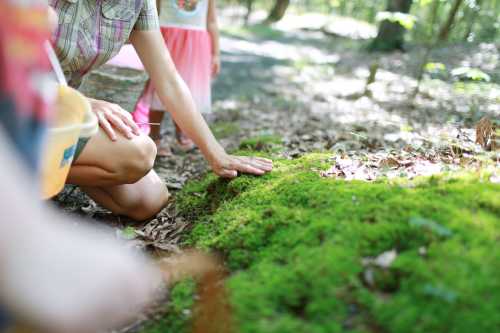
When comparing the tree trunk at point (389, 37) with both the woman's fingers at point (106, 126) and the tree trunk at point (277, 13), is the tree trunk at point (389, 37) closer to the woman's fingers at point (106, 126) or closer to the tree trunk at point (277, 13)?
the woman's fingers at point (106, 126)

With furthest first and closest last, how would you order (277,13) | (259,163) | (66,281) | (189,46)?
(277,13) → (189,46) → (259,163) → (66,281)

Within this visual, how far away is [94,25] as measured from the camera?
8.16ft

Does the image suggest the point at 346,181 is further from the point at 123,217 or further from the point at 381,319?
the point at 123,217

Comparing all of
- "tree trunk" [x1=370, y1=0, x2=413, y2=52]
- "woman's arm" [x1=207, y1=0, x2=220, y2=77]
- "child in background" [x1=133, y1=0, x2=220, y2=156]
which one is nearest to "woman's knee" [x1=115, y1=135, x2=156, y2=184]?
"child in background" [x1=133, y1=0, x2=220, y2=156]

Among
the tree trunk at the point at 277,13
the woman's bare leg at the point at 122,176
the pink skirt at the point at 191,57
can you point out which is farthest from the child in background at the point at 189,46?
the tree trunk at the point at 277,13

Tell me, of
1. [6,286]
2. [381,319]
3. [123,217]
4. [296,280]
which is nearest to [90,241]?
[6,286]

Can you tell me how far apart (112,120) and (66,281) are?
147cm

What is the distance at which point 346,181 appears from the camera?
218 centimetres

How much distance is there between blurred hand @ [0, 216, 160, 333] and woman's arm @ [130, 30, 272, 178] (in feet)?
4.51

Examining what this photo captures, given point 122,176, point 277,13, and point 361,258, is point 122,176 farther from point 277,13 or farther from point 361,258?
point 277,13

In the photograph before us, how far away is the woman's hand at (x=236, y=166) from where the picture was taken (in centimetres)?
256

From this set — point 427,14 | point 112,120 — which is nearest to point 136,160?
point 112,120

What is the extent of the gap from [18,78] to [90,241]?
0.41 m

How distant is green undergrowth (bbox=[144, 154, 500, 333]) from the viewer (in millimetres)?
1430
